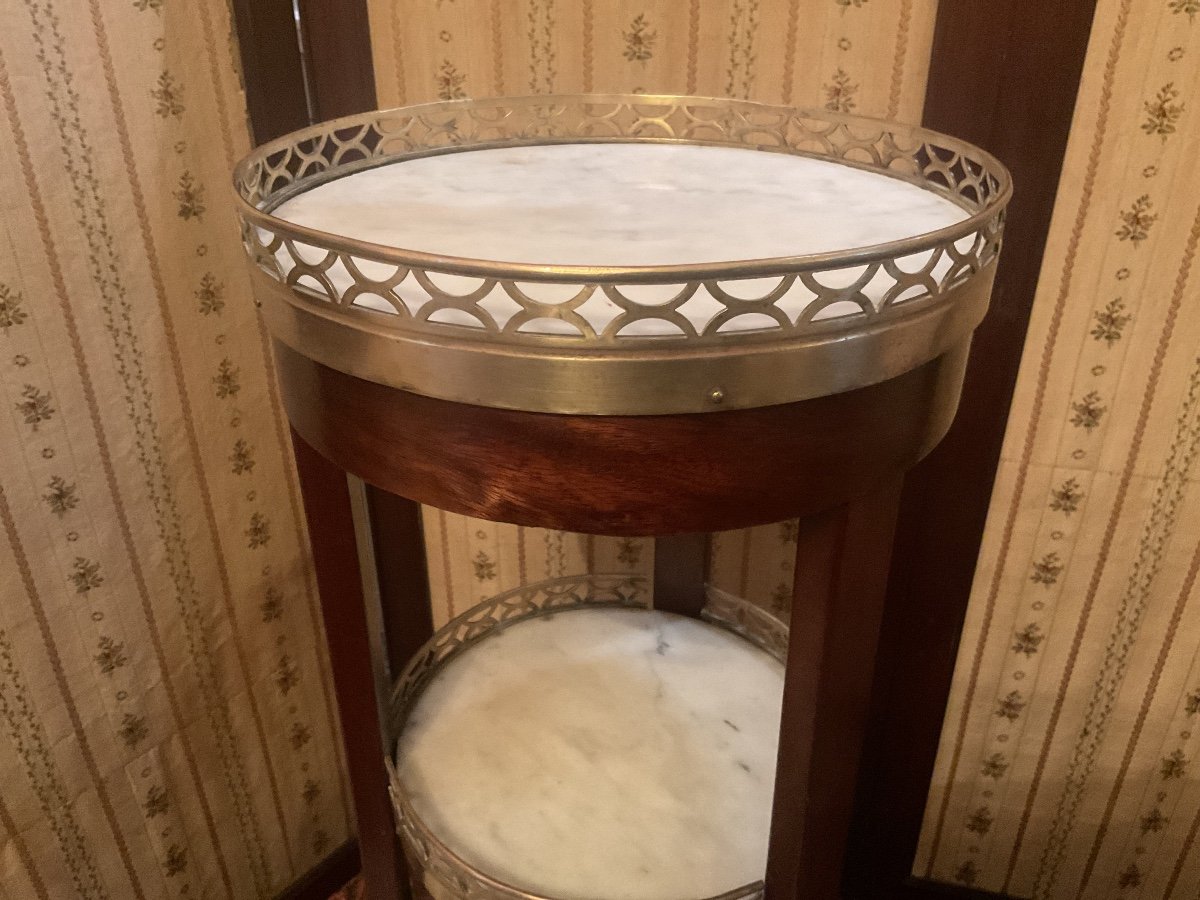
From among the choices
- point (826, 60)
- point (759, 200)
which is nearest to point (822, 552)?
point (759, 200)

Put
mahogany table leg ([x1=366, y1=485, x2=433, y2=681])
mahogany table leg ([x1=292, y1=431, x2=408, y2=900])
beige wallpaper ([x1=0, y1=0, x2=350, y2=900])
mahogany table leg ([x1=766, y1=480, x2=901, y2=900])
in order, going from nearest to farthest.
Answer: mahogany table leg ([x1=766, y1=480, x2=901, y2=900]) < mahogany table leg ([x1=292, y1=431, x2=408, y2=900]) < beige wallpaper ([x1=0, y1=0, x2=350, y2=900]) < mahogany table leg ([x1=366, y1=485, x2=433, y2=681])

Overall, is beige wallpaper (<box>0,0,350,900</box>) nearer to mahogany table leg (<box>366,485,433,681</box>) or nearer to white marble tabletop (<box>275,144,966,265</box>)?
mahogany table leg (<box>366,485,433,681</box>)

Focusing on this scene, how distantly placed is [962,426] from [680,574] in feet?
1.08

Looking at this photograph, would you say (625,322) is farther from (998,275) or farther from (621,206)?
(998,275)

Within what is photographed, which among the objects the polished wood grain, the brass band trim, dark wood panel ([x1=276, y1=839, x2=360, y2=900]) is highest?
the brass band trim

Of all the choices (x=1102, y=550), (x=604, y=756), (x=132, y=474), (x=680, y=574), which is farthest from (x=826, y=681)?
(x=132, y=474)

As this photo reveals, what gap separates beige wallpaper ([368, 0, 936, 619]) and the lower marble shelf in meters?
0.12

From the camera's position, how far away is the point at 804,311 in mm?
471

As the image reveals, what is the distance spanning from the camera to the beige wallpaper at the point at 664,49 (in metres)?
0.87

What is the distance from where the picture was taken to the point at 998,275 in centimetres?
89

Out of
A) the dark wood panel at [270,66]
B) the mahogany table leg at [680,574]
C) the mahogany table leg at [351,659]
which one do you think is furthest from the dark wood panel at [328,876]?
the dark wood panel at [270,66]

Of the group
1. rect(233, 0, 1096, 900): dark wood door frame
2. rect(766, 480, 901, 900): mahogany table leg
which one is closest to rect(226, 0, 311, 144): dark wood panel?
rect(233, 0, 1096, 900): dark wood door frame

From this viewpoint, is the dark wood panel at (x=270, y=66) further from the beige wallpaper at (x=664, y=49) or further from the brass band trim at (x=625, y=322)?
the brass band trim at (x=625, y=322)

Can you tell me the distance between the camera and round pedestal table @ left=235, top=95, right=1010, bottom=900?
1.55 ft
